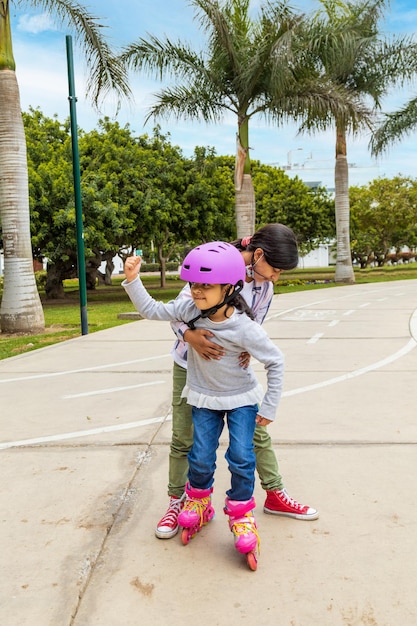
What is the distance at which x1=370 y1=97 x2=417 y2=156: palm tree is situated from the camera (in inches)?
1017

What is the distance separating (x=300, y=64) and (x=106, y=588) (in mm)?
18612

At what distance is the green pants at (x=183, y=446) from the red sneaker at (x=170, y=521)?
42mm

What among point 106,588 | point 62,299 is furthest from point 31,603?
point 62,299

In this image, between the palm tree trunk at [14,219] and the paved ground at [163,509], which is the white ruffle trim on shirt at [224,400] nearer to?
the paved ground at [163,509]

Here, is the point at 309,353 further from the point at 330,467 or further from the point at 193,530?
the point at 193,530

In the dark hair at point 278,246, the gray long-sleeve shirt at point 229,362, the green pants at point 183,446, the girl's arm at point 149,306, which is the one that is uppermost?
the dark hair at point 278,246

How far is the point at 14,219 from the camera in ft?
36.6

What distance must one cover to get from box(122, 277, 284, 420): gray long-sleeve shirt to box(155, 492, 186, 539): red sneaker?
630mm

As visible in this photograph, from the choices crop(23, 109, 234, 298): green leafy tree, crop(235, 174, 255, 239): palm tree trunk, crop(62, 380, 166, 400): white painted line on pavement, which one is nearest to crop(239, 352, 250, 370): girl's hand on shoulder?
crop(62, 380, 166, 400): white painted line on pavement

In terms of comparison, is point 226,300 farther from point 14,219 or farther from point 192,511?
point 14,219

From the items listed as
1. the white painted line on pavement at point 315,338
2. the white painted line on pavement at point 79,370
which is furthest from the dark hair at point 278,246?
the white painted line on pavement at point 315,338

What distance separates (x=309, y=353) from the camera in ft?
26.4

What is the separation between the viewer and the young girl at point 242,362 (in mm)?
2783

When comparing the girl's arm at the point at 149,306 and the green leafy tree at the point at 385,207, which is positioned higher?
the green leafy tree at the point at 385,207
